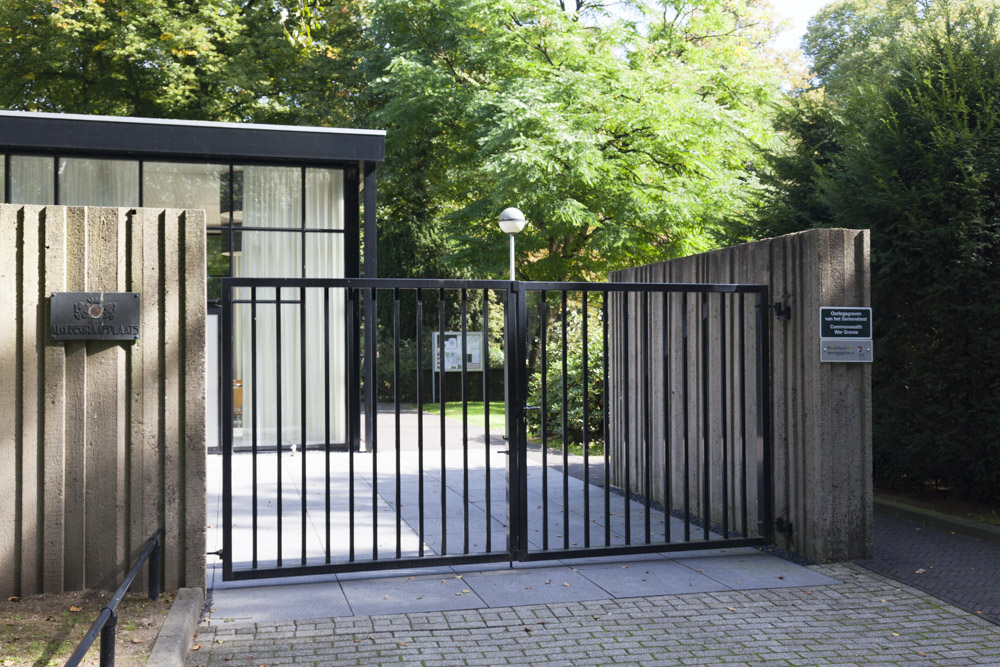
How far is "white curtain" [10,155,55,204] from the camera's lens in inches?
531

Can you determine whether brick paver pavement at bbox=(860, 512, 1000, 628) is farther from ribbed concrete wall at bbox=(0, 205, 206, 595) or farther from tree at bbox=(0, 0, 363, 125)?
tree at bbox=(0, 0, 363, 125)

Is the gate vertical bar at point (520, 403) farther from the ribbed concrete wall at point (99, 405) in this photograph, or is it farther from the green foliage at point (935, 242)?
the green foliage at point (935, 242)

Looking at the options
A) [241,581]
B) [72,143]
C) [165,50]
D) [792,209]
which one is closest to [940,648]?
[241,581]

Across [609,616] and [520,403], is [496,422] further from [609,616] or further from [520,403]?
[609,616]

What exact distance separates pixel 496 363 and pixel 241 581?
2492cm

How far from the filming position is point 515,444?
6707 mm

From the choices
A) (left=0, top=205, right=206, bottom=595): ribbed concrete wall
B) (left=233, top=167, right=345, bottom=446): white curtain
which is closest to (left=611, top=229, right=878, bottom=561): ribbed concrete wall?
(left=0, top=205, right=206, bottom=595): ribbed concrete wall

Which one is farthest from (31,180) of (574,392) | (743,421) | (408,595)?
(743,421)

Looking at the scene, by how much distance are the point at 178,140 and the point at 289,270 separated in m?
2.63

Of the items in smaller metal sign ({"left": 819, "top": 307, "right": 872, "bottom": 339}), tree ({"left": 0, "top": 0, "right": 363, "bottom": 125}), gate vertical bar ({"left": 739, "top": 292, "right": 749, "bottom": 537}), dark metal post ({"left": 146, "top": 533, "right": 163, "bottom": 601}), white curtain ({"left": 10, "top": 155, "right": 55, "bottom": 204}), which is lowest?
dark metal post ({"left": 146, "top": 533, "right": 163, "bottom": 601})

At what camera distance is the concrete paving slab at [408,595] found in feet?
18.9

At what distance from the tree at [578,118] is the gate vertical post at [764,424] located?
10070 mm

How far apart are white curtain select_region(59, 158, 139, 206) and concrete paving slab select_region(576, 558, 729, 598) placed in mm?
10229

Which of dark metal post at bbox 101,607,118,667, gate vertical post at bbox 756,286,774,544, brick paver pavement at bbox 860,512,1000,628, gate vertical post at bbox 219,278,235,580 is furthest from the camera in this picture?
gate vertical post at bbox 756,286,774,544
